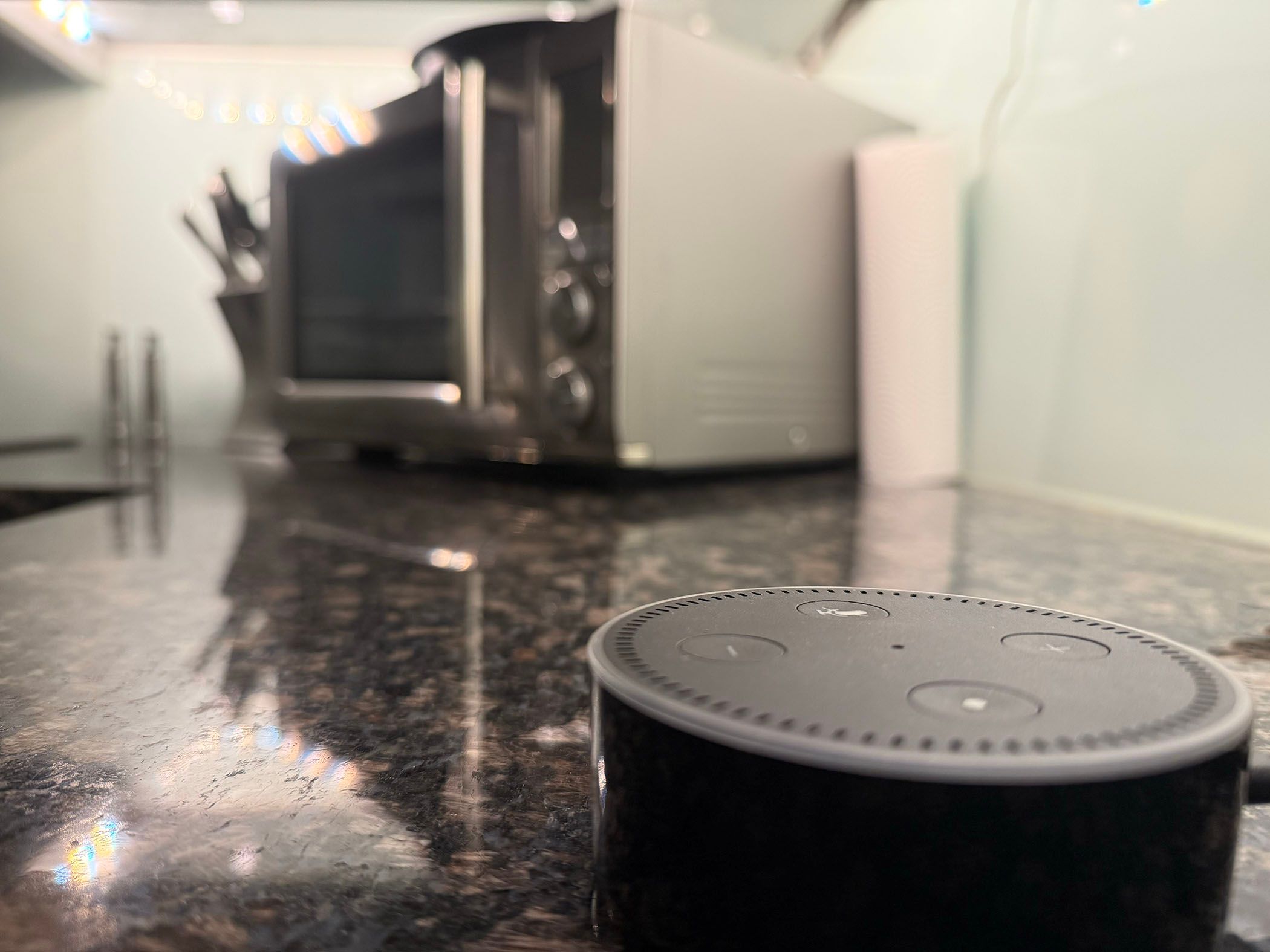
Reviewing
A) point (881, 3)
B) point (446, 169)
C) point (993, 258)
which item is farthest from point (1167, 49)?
point (446, 169)

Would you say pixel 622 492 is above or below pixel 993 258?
below

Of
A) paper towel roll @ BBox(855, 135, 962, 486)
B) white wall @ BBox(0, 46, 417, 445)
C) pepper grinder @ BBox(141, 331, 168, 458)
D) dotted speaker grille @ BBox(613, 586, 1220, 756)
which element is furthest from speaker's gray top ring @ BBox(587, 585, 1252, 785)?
white wall @ BBox(0, 46, 417, 445)

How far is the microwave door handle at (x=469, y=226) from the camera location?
934 mm

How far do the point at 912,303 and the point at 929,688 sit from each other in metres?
0.92

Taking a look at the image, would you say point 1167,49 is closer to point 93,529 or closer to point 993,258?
point 993,258

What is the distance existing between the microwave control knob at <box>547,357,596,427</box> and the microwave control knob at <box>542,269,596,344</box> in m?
0.03

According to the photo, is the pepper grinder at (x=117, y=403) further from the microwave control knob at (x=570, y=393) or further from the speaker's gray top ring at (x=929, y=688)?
the speaker's gray top ring at (x=929, y=688)

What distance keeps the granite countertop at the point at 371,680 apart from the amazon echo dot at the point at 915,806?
0.03m

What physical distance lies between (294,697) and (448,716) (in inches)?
2.3

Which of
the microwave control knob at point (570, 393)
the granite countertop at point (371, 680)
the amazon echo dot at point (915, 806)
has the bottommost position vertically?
the granite countertop at point (371, 680)

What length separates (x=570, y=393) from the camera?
2.96 ft

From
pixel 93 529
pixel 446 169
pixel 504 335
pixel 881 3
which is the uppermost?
pixel 881 3

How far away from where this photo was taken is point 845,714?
0.17 m

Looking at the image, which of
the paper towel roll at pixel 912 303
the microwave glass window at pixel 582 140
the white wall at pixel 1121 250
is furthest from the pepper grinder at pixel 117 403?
the white wall at pixel 1121 250
